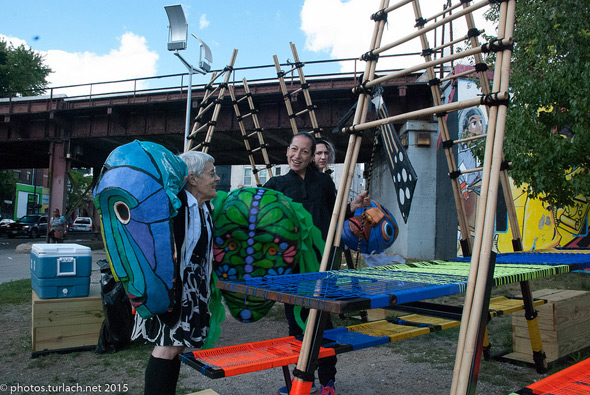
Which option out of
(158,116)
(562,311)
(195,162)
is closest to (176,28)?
(158,116)

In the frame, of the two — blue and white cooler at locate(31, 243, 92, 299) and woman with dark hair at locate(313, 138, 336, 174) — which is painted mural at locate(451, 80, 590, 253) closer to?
woman with dark hair at locate(313, 138, 336, 174)

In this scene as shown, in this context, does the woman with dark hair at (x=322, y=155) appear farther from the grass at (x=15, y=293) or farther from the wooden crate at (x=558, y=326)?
the grass at (x=15, y=293)

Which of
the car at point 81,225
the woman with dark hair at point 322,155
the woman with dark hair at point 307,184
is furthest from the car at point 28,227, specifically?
the woman with dark hair at point 307,184

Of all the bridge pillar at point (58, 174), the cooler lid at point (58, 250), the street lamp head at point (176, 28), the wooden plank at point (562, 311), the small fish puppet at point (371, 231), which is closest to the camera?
the wooden plank at point (562, 311)

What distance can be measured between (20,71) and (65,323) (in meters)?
31.3

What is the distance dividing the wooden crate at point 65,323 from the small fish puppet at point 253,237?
7.61 feet

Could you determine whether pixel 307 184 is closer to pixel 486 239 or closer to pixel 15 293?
pixel 486 239

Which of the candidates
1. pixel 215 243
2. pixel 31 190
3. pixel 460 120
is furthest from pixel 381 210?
pixel 31 190

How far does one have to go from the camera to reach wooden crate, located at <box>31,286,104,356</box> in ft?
12.4

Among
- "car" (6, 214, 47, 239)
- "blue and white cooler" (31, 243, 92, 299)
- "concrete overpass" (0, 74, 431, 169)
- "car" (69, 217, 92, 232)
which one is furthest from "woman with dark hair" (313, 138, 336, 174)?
"car" (69, 217, 92, 232)

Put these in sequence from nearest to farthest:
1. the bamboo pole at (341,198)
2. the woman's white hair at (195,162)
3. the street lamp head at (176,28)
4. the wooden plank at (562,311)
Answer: the bamboo pole at (341,198), the woman's white hair at (195,162), the wooden plank at (562,311), the street lamp head at (176,28)

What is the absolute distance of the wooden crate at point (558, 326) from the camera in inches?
137

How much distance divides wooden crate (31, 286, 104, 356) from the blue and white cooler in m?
0.09

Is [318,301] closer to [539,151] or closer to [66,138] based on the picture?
[539,151]
